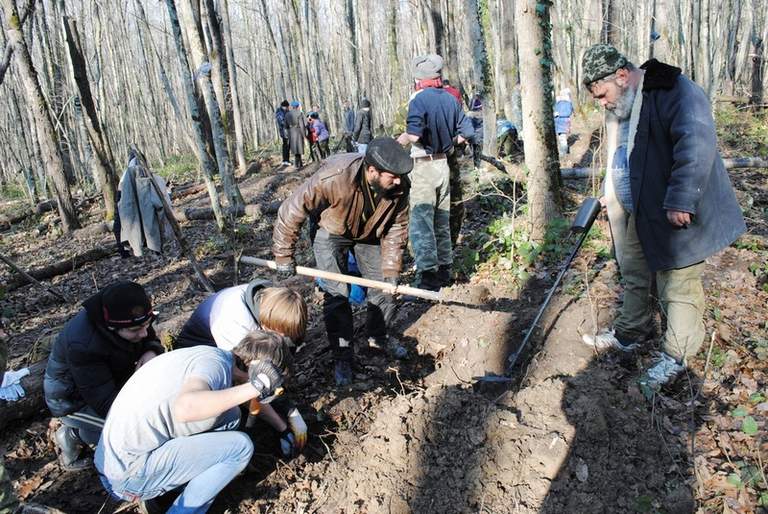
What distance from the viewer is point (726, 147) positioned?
37.9 ft

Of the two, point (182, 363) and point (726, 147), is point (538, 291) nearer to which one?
point (182, 363)

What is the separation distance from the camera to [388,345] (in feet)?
15.5

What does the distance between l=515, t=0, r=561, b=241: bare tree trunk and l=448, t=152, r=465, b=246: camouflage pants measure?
827 mm

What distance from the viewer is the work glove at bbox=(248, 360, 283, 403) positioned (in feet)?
8.27

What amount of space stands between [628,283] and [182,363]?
9.79 ft

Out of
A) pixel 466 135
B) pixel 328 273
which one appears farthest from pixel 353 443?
pixel 466 135

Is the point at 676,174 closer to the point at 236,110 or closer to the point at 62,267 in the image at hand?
the point at 62,267

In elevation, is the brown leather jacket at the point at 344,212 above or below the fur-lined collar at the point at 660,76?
below

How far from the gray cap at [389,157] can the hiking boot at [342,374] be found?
1689mm

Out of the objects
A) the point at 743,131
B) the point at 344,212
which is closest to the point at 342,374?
the point at 344,212

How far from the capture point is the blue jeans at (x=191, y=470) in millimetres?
2717

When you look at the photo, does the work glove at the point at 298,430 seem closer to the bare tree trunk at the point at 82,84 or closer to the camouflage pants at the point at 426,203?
the camouflage pants at the point at 426,203

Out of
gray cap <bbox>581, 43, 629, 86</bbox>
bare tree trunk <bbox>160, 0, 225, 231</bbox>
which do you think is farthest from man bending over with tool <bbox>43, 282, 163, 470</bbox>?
bare tree trunk <bbox>160, 0, 225, 231</bbox>

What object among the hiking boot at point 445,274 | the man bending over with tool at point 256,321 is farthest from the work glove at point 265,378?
the hiking boot at point 445,274
